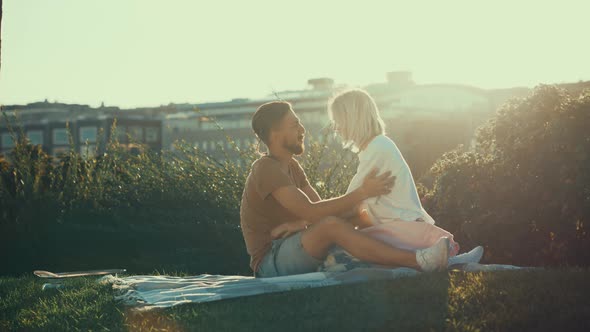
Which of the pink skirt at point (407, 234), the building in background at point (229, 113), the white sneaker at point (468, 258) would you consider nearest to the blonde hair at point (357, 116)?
the pink skirt at point (407, 234)

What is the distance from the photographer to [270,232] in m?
5.22

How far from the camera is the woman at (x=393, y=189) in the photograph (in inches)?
196

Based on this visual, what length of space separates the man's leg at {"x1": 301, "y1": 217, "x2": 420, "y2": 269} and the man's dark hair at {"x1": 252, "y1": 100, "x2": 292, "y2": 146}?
2.32ft

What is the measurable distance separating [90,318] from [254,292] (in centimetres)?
98

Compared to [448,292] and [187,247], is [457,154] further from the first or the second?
[448,292]

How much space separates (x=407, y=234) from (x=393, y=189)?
0.29 meters

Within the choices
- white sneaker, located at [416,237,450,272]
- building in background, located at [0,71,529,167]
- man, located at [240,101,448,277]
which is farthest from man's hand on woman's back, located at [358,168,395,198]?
building in background, located at [0,71,529,167]

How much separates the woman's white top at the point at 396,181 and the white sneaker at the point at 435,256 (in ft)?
0.80

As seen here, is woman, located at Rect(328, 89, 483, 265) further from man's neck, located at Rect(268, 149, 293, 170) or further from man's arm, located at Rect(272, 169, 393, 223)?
man's neck, located at Rect(268, 149, 293, 170)

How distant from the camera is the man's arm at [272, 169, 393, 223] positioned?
16.0 ft

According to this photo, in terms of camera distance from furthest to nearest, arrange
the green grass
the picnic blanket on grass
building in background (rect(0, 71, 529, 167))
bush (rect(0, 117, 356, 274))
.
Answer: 1. building in background (rect(0, 71, 529, 167))
2. bush (rect(0, 117, 356, 274))
3. the picnic blanket on grass
4. the green grass

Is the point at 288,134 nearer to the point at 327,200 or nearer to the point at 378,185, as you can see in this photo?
the point at 327,200

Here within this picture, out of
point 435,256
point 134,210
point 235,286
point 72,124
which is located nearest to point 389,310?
point 435,256

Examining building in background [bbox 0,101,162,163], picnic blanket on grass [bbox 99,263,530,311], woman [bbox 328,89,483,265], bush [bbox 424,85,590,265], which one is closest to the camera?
picnic blanket on grass [bbox 99,263,530,311]
